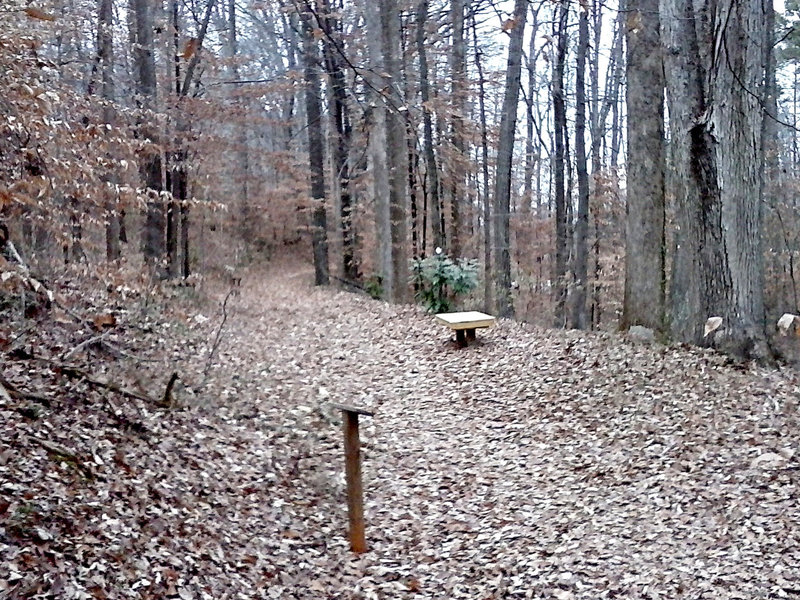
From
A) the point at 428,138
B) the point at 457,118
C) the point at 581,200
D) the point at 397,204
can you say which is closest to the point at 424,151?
the point at 428,138

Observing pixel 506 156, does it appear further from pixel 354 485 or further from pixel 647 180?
pixel 354 485

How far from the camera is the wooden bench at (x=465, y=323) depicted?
10.5 meters

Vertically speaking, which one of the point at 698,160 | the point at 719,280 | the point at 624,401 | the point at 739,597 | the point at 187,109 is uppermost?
the point at 187,109

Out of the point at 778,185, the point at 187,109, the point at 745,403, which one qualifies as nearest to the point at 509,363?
the point at 745,403

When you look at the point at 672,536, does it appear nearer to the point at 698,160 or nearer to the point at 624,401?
the point at 624,401

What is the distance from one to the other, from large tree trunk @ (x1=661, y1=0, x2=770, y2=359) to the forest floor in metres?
0.58

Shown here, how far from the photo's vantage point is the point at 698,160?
316 inches

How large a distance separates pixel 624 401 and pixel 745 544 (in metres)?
2.82

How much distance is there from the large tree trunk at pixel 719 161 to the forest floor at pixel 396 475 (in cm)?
58

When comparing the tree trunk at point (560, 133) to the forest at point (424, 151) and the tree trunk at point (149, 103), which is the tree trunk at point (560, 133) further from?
the tree trunk at point (149, 103)

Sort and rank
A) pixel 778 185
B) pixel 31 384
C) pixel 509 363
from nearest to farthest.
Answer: pixel 31 384 → pixel 509 363 → pixel 778 185

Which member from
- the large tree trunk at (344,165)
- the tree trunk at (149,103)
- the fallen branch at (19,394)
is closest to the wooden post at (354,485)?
the fallen branch at (19,394)

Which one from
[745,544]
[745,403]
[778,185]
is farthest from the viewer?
[778,185]

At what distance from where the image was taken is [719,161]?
7.70 m
